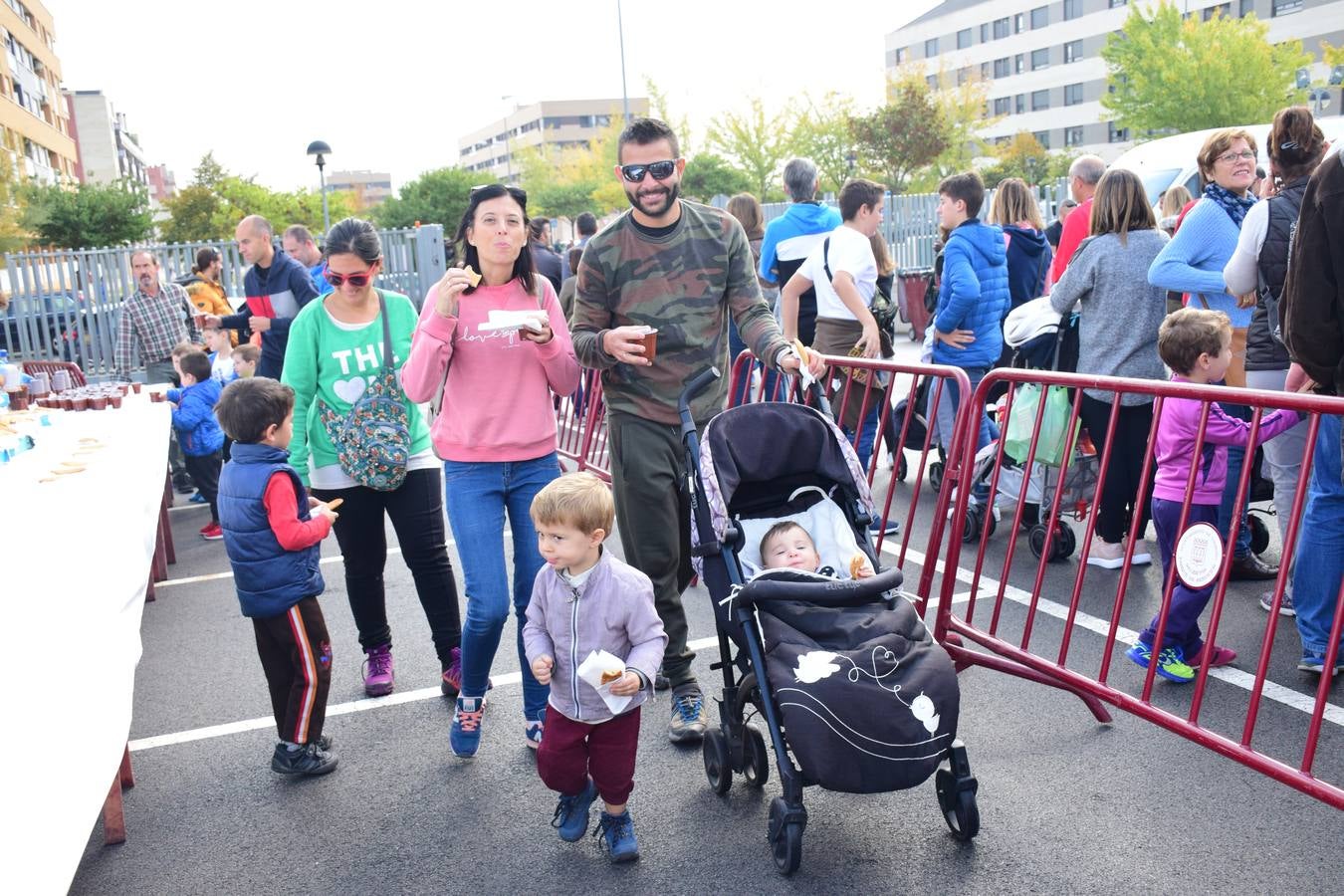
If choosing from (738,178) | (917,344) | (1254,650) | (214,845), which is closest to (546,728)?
(214,845)

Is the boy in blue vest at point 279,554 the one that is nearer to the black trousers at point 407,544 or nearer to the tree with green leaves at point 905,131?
the black trousers at point 407,544

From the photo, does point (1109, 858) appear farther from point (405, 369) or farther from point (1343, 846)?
point (405, 369)

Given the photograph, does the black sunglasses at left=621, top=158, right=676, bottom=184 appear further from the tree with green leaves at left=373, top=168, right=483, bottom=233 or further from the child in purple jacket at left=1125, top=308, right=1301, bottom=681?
the tree with green leaves at left=373, top=168, right=483, bottom=233

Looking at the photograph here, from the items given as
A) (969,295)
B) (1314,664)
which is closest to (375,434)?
(1314,664)

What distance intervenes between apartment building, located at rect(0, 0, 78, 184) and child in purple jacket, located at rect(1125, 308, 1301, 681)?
5561 centimetres

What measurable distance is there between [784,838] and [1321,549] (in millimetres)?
2469

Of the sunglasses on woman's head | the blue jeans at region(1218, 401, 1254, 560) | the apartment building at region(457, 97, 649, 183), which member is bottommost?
the blue jeans at region(1218, 401, 1254, 560)

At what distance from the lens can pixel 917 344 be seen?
17.5 metres

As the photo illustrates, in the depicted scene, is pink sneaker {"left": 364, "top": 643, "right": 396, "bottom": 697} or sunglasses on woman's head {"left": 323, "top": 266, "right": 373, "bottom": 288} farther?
pink sneaker {"left": 364, "top": 643, "right": 396, "bottom": 697}

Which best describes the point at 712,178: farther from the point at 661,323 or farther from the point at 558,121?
the point at 558,121

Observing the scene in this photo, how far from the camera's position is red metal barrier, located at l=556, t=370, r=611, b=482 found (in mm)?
8023

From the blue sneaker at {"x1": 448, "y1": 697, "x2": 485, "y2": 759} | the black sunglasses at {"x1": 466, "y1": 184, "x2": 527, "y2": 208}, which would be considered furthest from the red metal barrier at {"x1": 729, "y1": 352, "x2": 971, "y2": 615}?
the blue sneaker at {"x1": 448, "y1": 697, "x2": 485, "y2": 759}

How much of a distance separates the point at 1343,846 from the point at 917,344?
48.3ft

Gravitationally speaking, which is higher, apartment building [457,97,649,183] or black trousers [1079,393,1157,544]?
apartment building [457,97,649,183]
